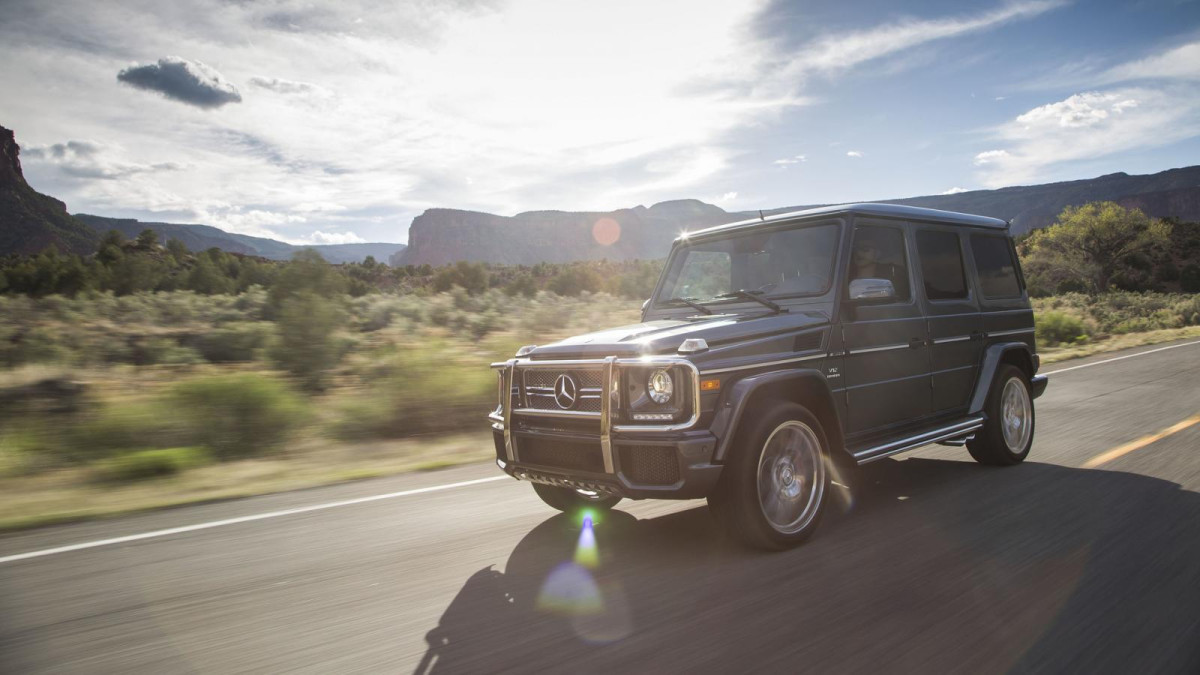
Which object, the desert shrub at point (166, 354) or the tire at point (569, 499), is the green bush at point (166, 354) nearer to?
the desert shrub at point (166, 354)

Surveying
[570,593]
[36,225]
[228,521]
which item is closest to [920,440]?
[570,593]

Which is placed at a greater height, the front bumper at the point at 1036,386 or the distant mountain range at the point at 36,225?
the distant mountain range at the point at 36,225

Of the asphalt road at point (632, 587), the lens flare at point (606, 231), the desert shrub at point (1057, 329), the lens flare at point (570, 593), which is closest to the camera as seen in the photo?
the asphalt road at point (632, 587)

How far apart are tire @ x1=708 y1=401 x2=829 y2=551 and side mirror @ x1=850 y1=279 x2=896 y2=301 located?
840 mm

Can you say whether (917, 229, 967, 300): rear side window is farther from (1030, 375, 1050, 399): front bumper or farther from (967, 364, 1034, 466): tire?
(1030, 375, 1050, 399): front bumper

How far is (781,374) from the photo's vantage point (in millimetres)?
4246

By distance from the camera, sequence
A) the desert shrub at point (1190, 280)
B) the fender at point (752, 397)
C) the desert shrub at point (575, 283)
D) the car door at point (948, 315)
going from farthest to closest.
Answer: the desert shrub at point (1190, 280)
the desert shrub at point (575, 283)
the car door at point (948, 315)
the fender at point (752, 397)

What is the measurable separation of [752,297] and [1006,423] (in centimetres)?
290

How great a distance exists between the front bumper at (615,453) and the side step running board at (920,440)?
136cm

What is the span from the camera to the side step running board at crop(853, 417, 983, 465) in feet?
15.7

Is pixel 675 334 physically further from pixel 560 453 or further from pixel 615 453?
pixel 560 453

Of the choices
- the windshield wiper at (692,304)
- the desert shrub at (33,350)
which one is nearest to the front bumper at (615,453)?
the windshield wiper at (692,304)

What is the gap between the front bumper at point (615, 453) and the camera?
3.87m

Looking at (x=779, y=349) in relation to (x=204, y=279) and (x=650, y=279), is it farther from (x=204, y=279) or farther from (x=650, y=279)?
(x=204, y=279)
